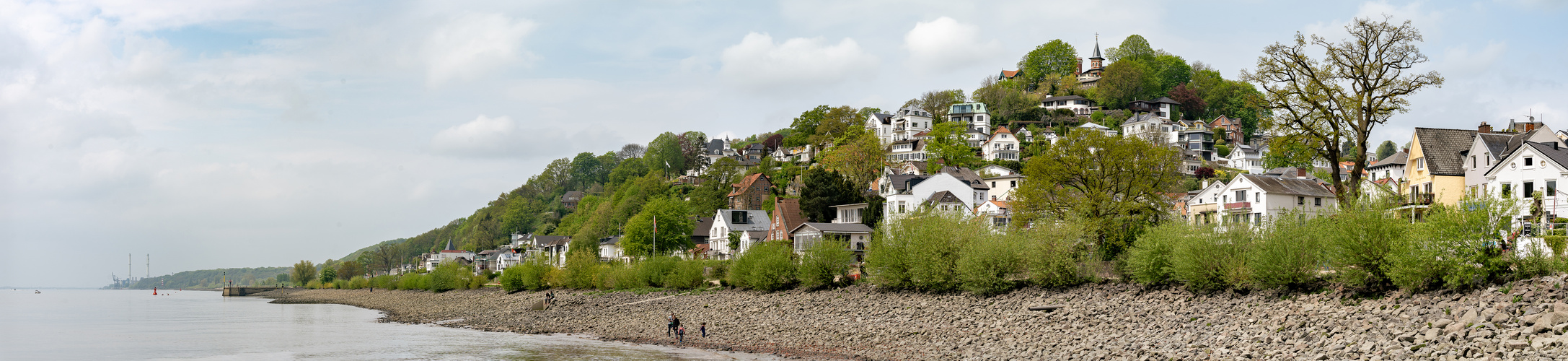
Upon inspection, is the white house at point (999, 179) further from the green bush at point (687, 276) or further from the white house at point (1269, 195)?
the green bush at point (687, 276)

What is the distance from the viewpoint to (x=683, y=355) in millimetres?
37562

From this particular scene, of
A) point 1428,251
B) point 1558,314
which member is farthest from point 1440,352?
point 1428,251

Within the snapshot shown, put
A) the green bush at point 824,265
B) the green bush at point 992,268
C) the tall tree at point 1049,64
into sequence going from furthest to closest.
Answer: the tall tree at point 1049,64 → the green bush at point 824,265 → the green bush at point 992,268

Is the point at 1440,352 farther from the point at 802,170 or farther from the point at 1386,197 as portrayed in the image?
the point at 802,170

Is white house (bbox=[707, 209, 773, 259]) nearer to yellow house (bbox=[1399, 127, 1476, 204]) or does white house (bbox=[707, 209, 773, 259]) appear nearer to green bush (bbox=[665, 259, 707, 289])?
green bush (bbox=[665, 259, 707, 289])

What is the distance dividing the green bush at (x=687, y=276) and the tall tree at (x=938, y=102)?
9297 centimetres

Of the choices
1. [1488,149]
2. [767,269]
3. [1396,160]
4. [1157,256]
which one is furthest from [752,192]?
[1157,256]

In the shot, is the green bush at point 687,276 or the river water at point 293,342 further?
the green bush at point 687,276

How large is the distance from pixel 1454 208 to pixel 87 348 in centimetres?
6083

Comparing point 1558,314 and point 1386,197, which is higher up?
point 1386,197

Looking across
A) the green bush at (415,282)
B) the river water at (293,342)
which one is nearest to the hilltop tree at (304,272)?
the green bush at (415,282)

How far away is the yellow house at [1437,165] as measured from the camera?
48312 millimetres

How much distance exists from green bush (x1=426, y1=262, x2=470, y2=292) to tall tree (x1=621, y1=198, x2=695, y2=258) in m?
22.3

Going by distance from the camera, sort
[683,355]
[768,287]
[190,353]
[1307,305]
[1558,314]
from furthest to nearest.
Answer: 1. [768,287]
2. [190,353]
3. [683,355]
4. [1307,305]
5. [1558,314]
